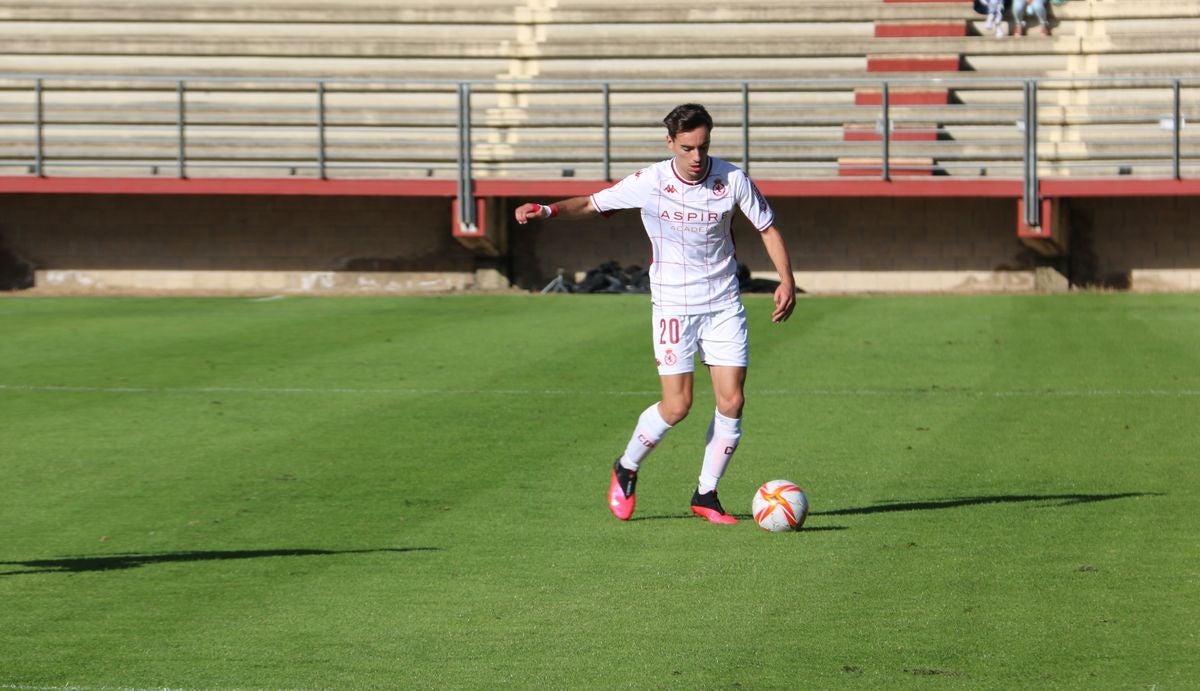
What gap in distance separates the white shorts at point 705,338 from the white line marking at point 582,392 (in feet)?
15.4

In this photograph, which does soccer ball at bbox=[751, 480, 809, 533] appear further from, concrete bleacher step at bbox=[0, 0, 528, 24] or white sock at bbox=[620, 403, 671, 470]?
concrete bleacher step at bbox=[0, 0, 528, 24]

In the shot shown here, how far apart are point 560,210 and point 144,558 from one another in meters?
2.46

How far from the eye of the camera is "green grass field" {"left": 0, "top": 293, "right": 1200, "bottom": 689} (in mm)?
5848

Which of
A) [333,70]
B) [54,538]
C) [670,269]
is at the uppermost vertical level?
[333,70]

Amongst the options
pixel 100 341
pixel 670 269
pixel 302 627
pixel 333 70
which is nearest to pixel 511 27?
pixel 333 70

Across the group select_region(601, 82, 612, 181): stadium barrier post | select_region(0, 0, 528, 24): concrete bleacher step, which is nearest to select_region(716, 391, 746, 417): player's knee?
select_region(601, 82, 612, 181): stadium barrier post

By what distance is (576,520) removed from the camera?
27.5 feet

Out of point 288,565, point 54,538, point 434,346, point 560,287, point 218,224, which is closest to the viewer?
point 288,565

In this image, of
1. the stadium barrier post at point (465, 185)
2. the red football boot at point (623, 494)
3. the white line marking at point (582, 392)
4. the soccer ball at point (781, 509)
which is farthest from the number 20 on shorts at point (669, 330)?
the stadium barrier post at point (465, 185)

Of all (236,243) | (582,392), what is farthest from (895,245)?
(582,392)

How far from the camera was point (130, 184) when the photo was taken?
24.4m

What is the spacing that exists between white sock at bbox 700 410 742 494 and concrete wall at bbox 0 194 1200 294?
1670 cm

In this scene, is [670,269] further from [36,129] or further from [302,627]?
[36,129]

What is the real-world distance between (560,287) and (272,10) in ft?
23.8
